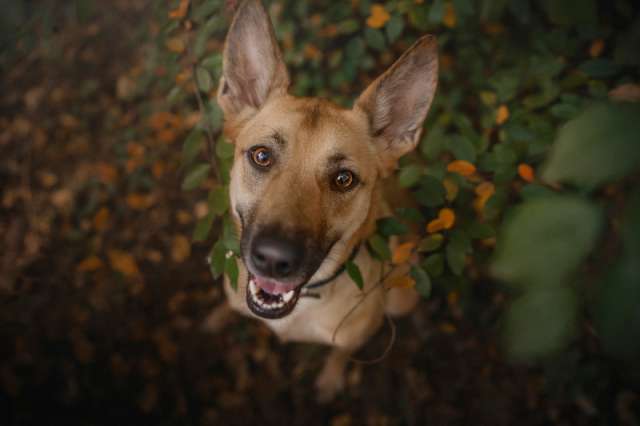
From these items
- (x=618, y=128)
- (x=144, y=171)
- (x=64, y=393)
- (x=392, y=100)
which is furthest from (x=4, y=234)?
(x=618, y=128)

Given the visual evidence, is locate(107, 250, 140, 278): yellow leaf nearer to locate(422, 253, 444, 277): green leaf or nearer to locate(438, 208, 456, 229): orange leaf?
locate(422, 253, 444, 277): green leaf

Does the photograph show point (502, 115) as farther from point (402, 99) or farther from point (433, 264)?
point (433, 264)

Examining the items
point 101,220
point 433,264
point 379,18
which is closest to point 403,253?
point 433,264

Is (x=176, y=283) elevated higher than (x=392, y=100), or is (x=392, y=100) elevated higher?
(x=392, y=100)

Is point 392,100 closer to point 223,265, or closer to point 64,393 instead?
point 223,265

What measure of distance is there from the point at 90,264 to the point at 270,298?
2551 millimetres

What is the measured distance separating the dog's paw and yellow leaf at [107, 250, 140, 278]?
6.89ft

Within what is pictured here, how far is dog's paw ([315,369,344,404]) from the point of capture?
350 cm

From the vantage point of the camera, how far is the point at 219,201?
1.97 m

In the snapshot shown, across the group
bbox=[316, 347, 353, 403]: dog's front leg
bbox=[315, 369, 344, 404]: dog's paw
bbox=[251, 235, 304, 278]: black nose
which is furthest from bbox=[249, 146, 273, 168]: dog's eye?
bbox=[315, 369, 344, 404]: dog's paw

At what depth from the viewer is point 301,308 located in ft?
8.35

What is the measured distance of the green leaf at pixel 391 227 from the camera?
2.09m

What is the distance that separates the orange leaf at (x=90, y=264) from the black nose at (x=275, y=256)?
271cm

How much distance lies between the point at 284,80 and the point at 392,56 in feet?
8.63
